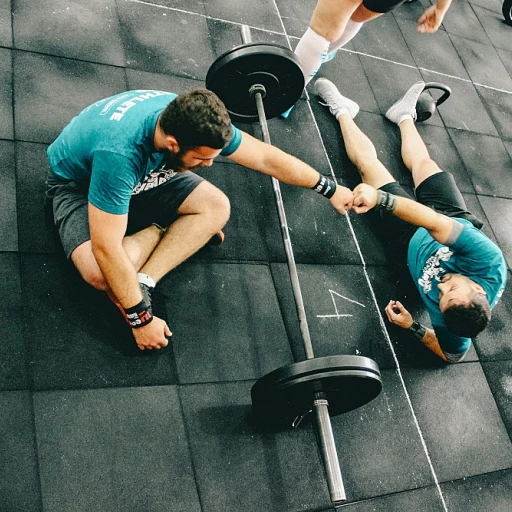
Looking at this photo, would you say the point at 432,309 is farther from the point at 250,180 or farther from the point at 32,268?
the point at 32,268

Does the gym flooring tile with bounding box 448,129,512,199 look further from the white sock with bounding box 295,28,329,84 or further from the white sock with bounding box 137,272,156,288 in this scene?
the white sock with bounding box 137,272,156,288

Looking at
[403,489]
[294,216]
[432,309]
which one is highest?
[432,309]

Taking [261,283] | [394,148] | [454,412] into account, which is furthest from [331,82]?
[454,412]

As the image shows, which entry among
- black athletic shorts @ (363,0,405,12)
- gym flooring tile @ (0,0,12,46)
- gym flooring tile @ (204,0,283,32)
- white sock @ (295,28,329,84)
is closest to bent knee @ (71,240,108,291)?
gym flooring tile @ (0,0,12,46)

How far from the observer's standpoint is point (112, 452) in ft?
6.07

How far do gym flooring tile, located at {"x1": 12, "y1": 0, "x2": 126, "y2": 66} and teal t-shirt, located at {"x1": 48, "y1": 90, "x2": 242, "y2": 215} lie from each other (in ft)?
3.76

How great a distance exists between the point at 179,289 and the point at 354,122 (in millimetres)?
1818

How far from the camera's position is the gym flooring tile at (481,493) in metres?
2.31

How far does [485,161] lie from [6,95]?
3207mm

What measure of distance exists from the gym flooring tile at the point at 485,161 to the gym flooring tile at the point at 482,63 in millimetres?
791

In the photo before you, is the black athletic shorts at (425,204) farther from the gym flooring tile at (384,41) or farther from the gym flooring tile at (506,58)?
the gym flooring tile at (506,58)

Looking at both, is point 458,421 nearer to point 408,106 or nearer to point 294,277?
point 294,277

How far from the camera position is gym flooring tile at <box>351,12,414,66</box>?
12.9 ft

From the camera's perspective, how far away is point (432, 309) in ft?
8.06
